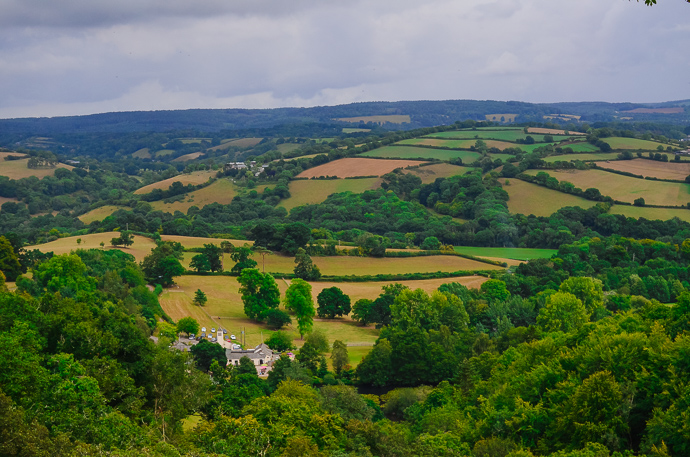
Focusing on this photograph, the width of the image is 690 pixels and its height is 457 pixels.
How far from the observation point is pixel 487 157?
160500 millimetres

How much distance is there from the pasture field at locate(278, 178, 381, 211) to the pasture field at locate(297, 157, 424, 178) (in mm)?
→ 4181

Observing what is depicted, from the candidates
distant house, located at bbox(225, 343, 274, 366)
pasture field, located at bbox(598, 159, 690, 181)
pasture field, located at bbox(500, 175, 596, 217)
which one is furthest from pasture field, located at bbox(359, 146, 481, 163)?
distant house, located at bbox(225, 343, 274, 366)

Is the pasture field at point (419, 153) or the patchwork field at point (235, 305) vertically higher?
the pasture field at point (419, 153)

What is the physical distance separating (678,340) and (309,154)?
166 meters

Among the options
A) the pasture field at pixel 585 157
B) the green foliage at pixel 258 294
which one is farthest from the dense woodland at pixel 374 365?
the pasture field at pixel 585 157

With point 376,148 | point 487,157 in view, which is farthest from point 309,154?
point 487,157

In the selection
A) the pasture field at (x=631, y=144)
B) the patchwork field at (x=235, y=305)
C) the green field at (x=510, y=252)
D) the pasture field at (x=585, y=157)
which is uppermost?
the pasture field at (x=631, y=144)

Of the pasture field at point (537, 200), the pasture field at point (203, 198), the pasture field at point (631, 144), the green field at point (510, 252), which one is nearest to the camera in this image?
the green field at point (510, 252)

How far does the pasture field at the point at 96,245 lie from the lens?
86.3 m

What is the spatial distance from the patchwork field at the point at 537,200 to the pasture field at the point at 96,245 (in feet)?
210

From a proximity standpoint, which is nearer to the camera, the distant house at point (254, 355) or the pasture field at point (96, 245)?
the distant house at point (254, 355)

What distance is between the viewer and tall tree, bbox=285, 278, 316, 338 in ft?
219

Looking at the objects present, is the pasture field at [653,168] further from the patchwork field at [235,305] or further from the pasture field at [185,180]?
the pasture field at [185,180]

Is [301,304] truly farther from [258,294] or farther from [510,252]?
[510,252]
